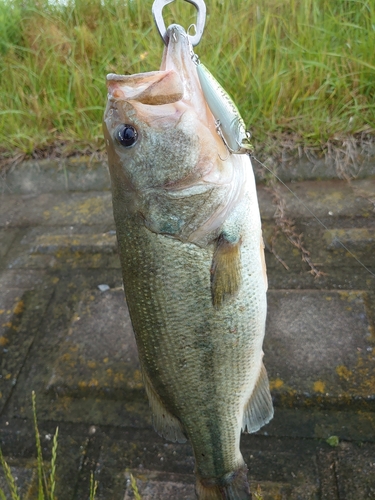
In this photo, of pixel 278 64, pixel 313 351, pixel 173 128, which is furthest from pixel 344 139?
pixel 173 128

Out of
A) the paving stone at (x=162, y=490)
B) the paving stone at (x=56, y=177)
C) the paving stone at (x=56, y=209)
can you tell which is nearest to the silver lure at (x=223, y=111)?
the paving stone at (x=162, y=490)

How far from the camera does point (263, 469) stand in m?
1.66

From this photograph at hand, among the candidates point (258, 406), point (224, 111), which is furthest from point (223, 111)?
point (258, 406)

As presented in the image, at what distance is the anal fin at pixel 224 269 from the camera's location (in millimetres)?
1238

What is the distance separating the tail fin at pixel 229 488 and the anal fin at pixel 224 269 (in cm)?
63

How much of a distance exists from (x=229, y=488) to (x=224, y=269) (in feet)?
2.54

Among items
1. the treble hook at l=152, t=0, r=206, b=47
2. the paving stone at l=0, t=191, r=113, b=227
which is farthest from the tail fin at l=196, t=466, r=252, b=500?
the paving stone at l=0, t=191, r=113, b=227

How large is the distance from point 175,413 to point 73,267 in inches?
58.0

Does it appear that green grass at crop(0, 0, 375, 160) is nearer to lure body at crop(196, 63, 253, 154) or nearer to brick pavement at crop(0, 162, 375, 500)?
brick pavement at crop(0, 162, 375, 500)

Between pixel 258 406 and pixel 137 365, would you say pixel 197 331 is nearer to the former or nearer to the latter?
pixel 258 406

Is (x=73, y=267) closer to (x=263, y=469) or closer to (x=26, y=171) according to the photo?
(x=26, y=171)

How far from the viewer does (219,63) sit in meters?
3.15

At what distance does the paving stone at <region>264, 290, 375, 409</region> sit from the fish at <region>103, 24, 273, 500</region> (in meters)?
0.58

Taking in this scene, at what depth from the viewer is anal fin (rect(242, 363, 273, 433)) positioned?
1.48 m
